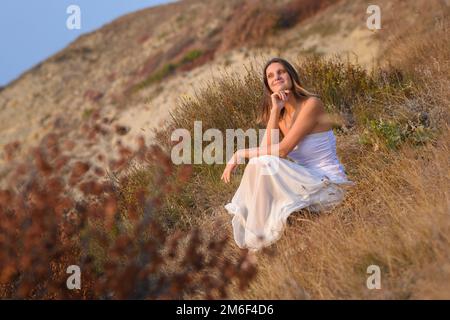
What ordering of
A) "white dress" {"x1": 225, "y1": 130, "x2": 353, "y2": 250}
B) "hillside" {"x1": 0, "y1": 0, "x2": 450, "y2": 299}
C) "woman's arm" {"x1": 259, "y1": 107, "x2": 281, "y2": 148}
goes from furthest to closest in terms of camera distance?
"woman's arm" {"x1": 259, "y1": 107, "x2": 281, "y2": 148}
"white dress" {"x1": 225, "y1": 130, "x2": 353, "y2": 250}
"hillside" {"x1": 0, "y1": 0, "x2": 450, "y2": 299}

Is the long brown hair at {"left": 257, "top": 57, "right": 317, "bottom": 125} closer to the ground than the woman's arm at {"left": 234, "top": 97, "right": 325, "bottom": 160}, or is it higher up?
higher up

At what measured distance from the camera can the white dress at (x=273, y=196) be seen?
154 inches

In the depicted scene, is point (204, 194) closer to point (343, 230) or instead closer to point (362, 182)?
point (362, 182)

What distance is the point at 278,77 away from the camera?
4570 millimetres

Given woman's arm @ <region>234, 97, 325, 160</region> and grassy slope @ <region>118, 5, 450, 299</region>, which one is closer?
grassy slope @ <region>118, 5, 450, 299</region>

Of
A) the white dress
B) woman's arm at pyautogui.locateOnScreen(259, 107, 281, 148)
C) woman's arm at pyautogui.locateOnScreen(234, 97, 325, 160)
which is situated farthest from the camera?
woman's arm at pyautogui.locateOnScreen(259, 107, 281, 148)

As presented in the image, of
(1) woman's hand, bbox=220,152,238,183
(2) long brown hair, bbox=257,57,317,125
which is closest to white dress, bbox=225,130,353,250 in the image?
(1) woman's hand, bbox=220,152,238,183

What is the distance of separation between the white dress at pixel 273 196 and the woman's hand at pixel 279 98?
54 cm

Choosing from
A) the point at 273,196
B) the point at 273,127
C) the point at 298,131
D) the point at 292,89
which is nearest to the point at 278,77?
the point at 292,89

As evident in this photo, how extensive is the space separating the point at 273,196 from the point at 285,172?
0.19 m

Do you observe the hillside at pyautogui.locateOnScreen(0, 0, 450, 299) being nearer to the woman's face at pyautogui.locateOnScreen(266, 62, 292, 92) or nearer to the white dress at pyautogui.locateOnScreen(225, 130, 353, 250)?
the white dress at pyautogui.locateOnScreen(225, 130, 353, 250)

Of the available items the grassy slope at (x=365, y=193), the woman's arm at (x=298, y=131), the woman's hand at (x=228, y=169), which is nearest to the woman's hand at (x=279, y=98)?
the woman's arm at (x=298, y=131)

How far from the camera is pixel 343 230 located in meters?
3.54

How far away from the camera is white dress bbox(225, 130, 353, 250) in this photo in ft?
12.8
